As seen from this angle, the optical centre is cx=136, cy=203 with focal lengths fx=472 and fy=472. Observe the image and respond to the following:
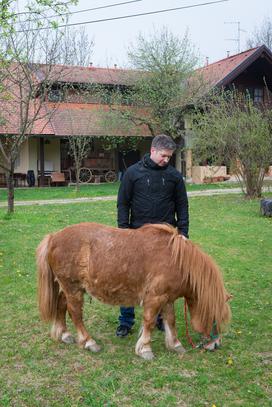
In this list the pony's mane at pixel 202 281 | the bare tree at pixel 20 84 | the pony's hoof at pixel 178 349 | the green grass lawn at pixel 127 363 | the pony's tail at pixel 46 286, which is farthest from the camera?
the bare tree at pixel 20 84

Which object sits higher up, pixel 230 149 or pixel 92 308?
pixel 230 149

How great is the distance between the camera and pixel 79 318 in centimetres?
452

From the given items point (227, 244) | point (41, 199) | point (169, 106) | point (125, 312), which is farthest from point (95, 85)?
point (125, 312)

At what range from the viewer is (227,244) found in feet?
31.1

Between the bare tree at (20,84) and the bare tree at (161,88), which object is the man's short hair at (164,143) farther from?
the bare tree at (161,88)

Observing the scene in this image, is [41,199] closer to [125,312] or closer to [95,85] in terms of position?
[95,85]

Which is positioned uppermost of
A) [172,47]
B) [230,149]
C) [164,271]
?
[172,47]

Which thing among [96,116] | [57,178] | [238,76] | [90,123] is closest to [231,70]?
[238,76]

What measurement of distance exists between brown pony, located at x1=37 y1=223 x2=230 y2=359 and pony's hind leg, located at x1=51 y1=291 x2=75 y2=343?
0.22 m

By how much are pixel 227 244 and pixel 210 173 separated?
58.7 ft

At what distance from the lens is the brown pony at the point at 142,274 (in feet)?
14.0

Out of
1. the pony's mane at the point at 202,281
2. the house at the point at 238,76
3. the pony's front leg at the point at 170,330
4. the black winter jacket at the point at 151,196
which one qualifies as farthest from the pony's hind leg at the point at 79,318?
the house at the point at 238,76

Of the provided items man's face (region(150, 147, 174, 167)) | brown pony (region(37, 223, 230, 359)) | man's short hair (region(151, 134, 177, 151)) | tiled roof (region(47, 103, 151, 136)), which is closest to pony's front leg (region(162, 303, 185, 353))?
brown pony (region(37, 223, 230, 359))

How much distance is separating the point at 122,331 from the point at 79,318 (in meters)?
0.59
